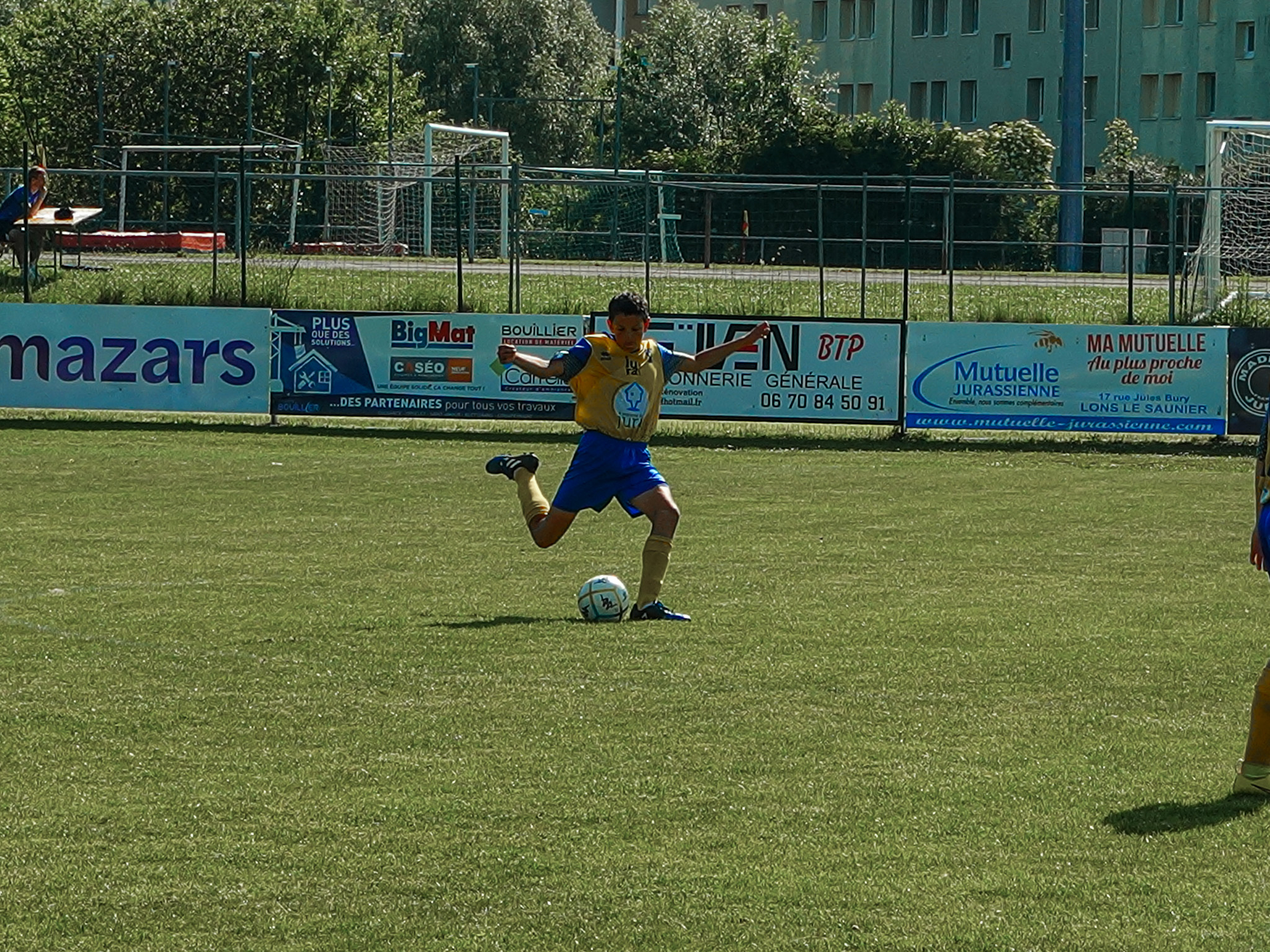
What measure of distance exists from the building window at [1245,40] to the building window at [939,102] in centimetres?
1325

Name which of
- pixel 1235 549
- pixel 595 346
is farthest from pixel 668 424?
pixel 595 346

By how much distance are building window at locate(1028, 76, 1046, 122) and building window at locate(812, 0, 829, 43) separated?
35.9 ft

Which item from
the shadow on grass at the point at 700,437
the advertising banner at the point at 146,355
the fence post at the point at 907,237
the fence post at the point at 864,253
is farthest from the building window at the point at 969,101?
the advertising banner at the point at 146,355

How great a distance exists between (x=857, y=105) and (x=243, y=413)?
205ft

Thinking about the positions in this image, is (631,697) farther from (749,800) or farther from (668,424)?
(668,424)

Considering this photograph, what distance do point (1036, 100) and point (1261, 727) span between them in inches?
2849

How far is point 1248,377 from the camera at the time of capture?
69.9 ft

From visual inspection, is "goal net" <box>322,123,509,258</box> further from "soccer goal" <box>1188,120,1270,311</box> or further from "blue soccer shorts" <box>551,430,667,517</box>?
"blue soccer shorts" <box>551,430,667,517</box>

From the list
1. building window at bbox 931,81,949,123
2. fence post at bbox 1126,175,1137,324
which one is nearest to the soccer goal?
fence post at bbox 1126,175,1137,324

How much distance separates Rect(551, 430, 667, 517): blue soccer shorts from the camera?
35.3 feet

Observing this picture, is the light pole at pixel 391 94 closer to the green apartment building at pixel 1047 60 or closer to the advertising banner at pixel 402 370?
the green apartment building at pixel 1047 60

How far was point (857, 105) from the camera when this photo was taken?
269 ft

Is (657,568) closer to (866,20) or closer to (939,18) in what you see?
(939,18)

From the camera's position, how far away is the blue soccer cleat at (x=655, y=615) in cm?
1041
